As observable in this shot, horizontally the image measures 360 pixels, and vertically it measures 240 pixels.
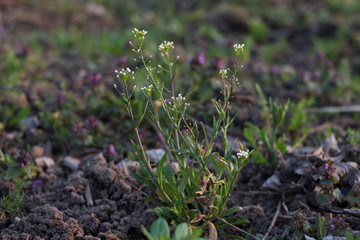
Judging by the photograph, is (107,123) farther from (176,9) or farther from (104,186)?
(176,9)

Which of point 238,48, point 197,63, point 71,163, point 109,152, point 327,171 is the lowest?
point 71,163

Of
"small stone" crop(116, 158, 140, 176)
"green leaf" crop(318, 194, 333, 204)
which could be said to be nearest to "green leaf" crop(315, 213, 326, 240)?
"green leaf" crop(318, 194, 333, 204)

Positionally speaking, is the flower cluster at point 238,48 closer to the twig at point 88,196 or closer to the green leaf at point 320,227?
the green leaf at point 320,227

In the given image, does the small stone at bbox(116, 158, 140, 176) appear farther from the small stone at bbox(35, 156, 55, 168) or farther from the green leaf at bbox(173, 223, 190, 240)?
the green leaf at bbox(173, 223, 190, 240)

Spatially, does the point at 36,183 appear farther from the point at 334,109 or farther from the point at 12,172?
the point at 334,109

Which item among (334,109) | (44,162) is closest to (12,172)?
(44,162)

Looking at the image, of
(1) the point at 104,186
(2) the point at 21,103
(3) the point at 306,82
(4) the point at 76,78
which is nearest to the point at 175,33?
(4) the point at 76,78

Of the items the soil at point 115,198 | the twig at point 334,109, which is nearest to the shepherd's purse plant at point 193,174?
the soil at point 115,198
